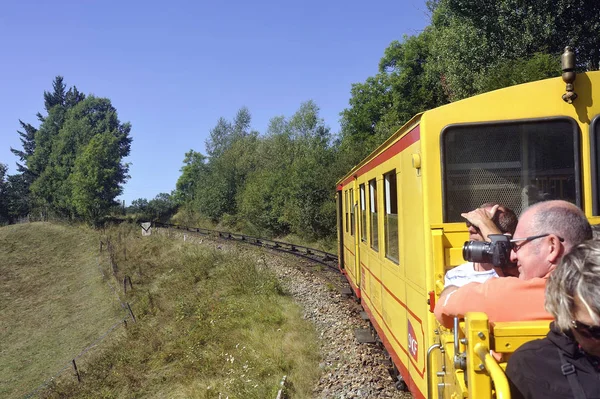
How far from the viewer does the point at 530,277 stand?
228 cm

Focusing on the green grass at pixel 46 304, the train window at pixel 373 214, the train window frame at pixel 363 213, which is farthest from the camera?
the green grass at pixel 46 304

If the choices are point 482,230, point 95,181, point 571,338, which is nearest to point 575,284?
point 571,338

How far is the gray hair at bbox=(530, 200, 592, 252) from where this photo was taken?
2145 mm

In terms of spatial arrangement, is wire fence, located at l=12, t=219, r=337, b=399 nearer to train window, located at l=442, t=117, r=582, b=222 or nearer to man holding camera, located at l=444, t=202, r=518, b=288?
train window, located at l=442, t=117, r=582, b=222

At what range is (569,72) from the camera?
12.4 ft

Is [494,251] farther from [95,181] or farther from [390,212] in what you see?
[95,181]

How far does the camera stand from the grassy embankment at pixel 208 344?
26.2 ft

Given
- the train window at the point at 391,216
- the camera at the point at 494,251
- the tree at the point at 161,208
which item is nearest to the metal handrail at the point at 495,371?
the camera at the point at 494,251

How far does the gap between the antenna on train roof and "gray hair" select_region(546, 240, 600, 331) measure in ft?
7.96

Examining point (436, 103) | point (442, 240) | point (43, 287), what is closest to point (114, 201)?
point (43, 287)

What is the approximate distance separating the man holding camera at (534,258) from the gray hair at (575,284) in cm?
44

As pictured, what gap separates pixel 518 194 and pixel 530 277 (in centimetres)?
189

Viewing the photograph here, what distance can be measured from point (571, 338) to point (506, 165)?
98.9 inches

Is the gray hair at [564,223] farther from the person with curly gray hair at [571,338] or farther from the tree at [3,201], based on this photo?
the tree at [3,201]
